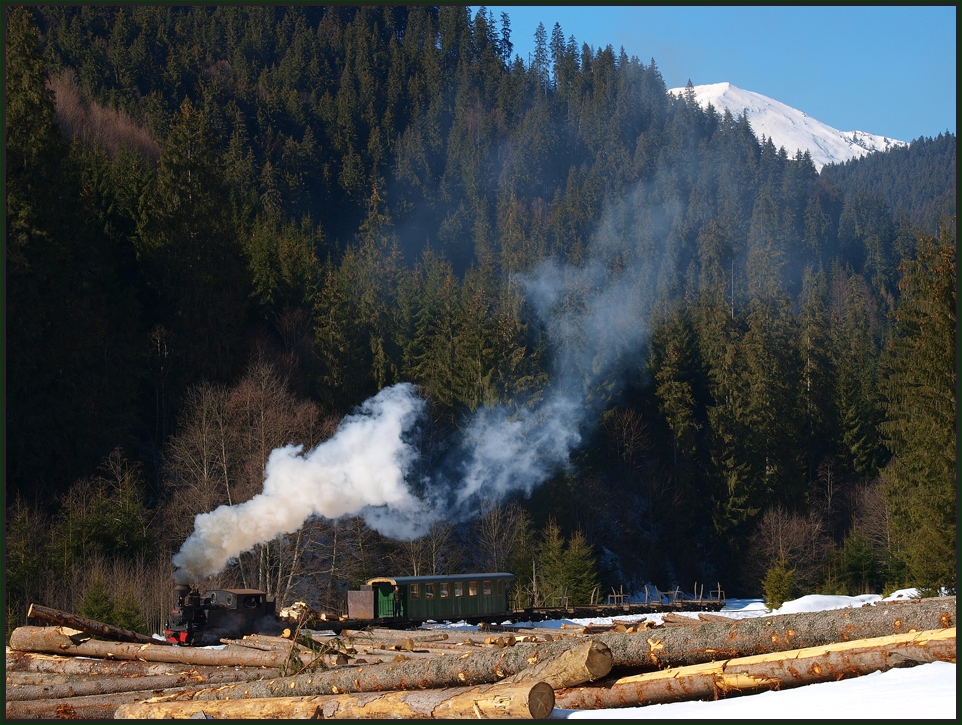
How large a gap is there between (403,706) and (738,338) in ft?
202

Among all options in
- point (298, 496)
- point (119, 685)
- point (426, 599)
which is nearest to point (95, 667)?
point (119, 685)

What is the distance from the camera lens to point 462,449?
1866 inches

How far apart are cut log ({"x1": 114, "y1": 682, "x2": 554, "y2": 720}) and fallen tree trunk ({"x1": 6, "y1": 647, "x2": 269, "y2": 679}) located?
9.06 ft

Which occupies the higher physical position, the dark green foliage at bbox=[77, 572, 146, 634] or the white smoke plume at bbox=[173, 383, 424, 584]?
the white smoke plume at bbox=[173, 383, 424, 584]

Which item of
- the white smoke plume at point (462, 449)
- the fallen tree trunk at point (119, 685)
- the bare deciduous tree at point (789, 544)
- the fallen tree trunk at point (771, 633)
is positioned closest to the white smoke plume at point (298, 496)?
the white smoke plume at point (462, 449)

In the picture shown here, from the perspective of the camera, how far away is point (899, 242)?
391 ft

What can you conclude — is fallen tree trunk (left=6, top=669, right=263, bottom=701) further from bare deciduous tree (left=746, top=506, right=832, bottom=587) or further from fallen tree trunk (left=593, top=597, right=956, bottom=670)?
bare deciduous tree (left=746, top=506, right=832, bottom=587)

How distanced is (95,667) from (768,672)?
1193 cm

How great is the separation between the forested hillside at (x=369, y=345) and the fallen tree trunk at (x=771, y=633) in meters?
19.3

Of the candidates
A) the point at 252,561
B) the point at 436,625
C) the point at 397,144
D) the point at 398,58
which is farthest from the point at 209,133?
the point at 398,58

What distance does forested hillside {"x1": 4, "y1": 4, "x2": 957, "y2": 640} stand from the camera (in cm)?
3806

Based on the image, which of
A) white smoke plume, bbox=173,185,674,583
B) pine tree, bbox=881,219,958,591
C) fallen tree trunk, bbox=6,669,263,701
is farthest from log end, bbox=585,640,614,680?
pine tree, bbox=881,219,958,591

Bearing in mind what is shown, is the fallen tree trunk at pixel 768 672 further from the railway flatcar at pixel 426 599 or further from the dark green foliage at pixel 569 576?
the dark green foliage at pixel 569 576

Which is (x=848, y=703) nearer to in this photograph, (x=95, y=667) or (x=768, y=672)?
(x=768, y=672)
